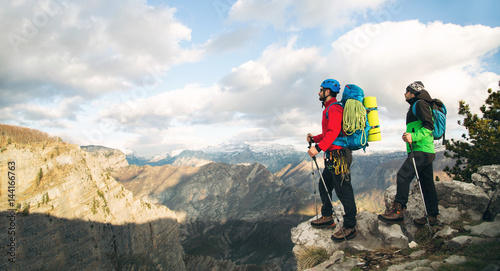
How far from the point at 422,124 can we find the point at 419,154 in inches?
46.1

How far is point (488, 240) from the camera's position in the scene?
5820 millimetres

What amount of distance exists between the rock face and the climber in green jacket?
45214 millimetres

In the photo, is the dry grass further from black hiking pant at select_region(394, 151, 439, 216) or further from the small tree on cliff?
the small tree on cliff

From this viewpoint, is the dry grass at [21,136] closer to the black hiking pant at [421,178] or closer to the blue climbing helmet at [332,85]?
the blue climbing helmet at [332,85]

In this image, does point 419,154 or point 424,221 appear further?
point 424,221


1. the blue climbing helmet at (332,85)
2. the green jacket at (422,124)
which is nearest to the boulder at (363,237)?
the green jacket at (422,124)

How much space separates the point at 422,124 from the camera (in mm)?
8109

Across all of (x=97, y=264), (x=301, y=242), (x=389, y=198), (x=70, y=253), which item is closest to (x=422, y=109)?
(x=389, y=198)

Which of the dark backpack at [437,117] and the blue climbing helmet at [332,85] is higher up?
the blue climbing helmet at [332,85]

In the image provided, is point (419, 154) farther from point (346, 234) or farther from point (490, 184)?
point (490, 184)

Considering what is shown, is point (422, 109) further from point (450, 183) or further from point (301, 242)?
point (301, 242)

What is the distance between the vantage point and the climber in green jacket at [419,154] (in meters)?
7.95

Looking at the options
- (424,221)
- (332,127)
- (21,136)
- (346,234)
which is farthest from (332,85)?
(21,136)

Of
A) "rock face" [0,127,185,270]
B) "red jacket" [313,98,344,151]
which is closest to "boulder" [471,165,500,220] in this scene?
"red jacket" [313,98,344,151]
